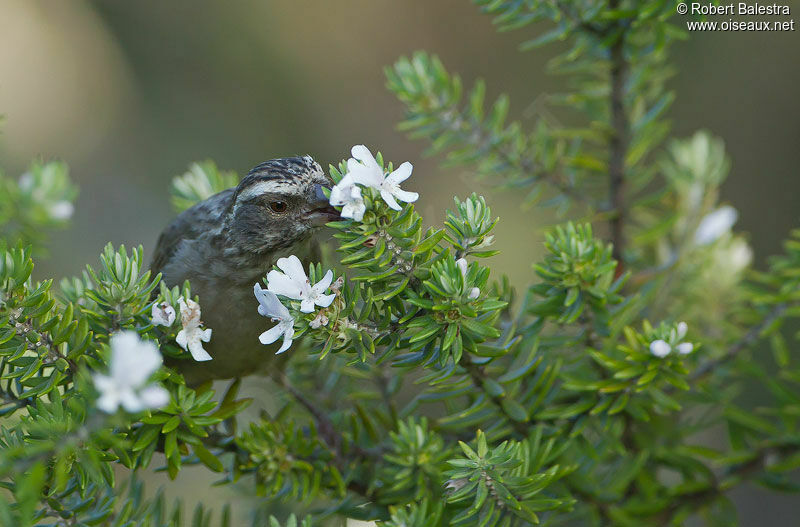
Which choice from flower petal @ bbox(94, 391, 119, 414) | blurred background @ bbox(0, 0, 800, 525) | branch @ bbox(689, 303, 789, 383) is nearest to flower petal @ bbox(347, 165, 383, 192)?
flower petal @ bbox(94, 391, 119, 414)

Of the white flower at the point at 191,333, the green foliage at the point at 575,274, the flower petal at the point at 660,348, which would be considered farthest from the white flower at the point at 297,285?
the flower petal at the point at 660,348

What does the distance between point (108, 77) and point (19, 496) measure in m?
4.70

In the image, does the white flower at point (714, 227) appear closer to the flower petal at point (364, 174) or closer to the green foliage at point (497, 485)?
the green foliage at point (497, 485)

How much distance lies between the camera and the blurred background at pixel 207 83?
4895mm

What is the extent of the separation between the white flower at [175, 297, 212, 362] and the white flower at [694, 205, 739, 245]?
157cm

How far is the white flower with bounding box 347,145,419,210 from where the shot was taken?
1.39 metres

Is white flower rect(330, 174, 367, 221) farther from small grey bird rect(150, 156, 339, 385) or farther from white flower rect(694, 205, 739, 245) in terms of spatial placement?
white flower rect(694, 205, 739, 245)

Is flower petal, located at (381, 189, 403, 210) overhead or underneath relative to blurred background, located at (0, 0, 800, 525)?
underneath

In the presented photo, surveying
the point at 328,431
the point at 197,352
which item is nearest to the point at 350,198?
the point at 197,352

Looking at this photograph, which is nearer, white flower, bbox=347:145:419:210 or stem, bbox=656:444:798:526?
white flower, bbox=347:145:419:210

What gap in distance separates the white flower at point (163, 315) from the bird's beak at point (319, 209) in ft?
2.05

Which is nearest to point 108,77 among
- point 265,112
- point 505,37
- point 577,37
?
point 265,112

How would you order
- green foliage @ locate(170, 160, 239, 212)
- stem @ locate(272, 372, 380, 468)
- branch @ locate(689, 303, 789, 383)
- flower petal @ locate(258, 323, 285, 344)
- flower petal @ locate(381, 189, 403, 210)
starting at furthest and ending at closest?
1. green foliage @ locate(170, 160, 239, 212)
2. branch @ locate(689, 303, 789, 383)
3. stem @ locate(272, 372, 380, 468)
4. flower petal @ locate(258, 323, 285, 344)
5. flower petal @ locate(381, 189, 403, 210)

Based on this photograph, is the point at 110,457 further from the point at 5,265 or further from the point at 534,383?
the point at 534,383
